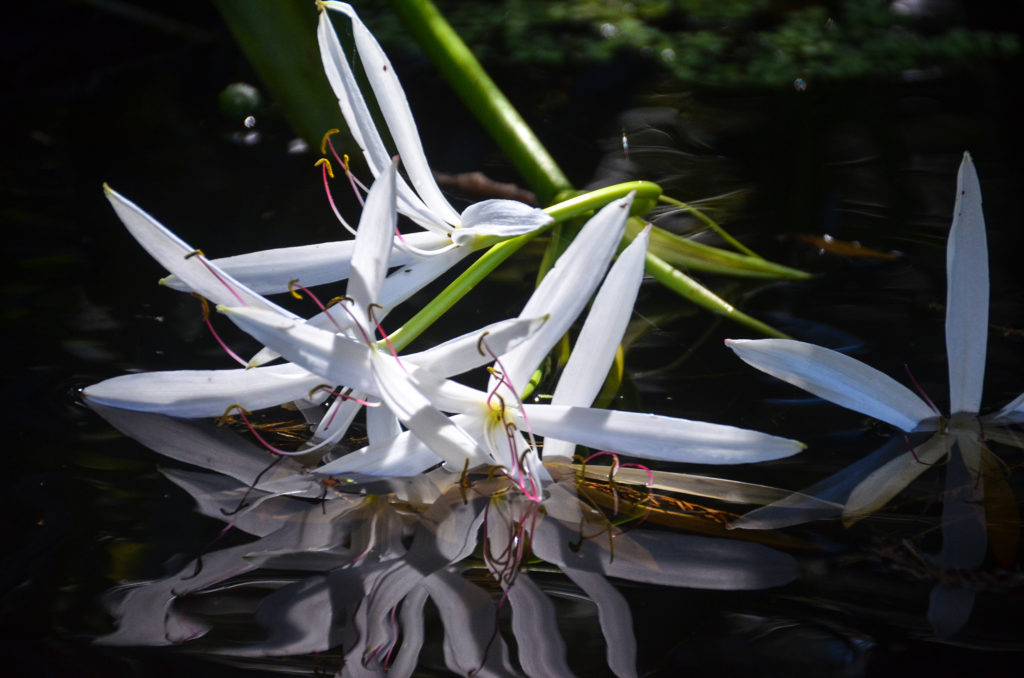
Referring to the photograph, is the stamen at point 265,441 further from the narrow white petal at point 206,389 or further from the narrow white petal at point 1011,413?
the narrow white petal at point 1011,413

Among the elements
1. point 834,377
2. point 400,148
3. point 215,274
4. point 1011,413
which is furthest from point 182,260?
point 1011,413

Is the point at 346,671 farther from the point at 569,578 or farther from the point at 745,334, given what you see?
the point at 745,334

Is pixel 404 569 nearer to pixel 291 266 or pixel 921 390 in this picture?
pixel 291 266

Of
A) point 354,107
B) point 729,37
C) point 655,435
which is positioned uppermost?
point 354,107

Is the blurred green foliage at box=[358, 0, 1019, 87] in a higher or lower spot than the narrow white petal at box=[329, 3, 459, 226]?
lower

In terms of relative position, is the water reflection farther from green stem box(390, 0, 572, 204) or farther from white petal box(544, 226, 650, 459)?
green stem box(390, 0, 572, 204)

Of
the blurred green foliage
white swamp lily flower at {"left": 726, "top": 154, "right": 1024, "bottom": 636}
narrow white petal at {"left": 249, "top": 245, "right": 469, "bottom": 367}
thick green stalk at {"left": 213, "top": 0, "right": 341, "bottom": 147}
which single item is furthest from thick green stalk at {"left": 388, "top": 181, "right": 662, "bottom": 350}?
the blurred green foliage

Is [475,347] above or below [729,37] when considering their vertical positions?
above

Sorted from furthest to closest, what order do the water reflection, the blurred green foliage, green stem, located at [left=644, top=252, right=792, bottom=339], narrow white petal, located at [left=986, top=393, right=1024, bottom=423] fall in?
the blurred green foliage, green stem, located at [left=644, top=252, right=792, bottom=339], narrow white petal, located at [left=986, top=393, right=1024, bottom=423], the water reflection
